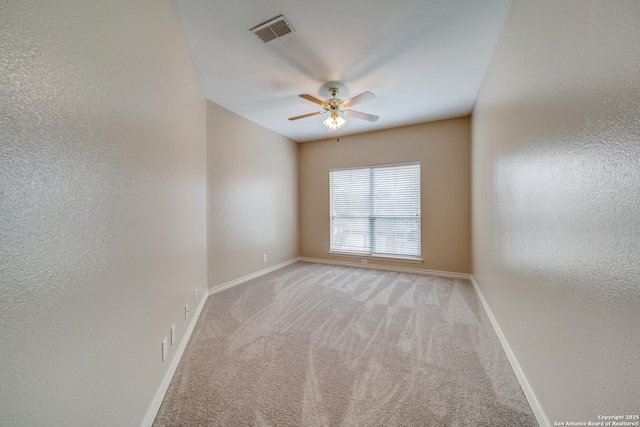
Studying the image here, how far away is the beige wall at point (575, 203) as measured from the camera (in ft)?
2.50

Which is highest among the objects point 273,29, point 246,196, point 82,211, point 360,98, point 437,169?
point 273,29

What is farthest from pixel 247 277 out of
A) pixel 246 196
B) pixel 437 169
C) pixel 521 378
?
pixel 437 169

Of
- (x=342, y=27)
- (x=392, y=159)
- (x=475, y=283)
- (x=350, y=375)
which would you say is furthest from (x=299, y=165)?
(x=350, y=375)

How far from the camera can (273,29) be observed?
195 centimetres

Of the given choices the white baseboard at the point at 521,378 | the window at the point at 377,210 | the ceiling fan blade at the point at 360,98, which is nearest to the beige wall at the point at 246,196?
the window at the point at 377,210

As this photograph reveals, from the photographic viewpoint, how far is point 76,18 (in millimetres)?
825

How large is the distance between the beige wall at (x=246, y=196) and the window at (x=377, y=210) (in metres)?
1.02

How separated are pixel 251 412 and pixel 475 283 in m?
3.43

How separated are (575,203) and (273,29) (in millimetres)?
2326

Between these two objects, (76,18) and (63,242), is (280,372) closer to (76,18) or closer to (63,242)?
(63,242)

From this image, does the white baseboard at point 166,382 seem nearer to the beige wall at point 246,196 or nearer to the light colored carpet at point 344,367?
the light colored carpet at point 344,367

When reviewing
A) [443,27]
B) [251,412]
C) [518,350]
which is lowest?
[251,412]

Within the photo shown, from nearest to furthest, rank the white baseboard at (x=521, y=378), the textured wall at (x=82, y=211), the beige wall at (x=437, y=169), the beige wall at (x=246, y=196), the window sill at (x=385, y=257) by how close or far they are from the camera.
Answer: the textured wall at (x=82, y=211) < the white baseboard at (x=521, y=378) < the beige wall at (x=246, y=196) < the beige wall at (x=437, y=169) < the window sill at (x=385, y=257)

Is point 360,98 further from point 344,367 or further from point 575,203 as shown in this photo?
point 344,367
